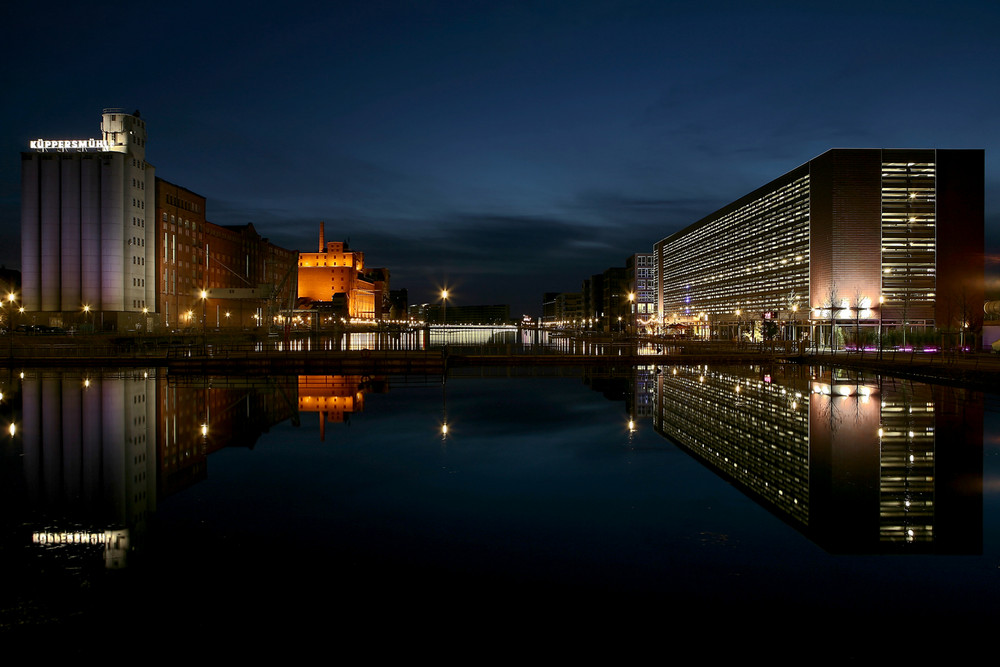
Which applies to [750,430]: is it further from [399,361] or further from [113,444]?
[399,361]

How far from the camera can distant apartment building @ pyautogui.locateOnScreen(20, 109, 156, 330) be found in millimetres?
90375

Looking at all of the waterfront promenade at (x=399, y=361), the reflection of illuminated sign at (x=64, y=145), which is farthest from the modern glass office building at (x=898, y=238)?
the reflection of illuminated sign at (x=64, y=145)

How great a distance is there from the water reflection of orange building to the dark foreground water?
75.2 inches

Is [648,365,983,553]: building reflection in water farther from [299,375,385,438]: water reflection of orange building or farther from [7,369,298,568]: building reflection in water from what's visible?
[299,375,385,438]: water reflection of orange building

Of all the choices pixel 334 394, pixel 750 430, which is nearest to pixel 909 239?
pixel 750 430

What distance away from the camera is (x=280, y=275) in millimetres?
180375

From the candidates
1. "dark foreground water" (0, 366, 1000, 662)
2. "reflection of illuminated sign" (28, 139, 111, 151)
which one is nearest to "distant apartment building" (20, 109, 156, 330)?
"reflection of illuminated sign" (28, 139, 111, 151)

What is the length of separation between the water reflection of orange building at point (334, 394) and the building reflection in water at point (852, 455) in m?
10.7

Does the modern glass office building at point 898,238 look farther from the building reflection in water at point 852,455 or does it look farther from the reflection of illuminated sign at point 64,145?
the reflection of illuminated sign at point 64,145

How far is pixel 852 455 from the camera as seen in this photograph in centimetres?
1492

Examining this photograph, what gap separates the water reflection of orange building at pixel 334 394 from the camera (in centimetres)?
2242

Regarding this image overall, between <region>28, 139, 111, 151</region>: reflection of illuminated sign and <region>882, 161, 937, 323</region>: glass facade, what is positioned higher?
<region>28, 139, 111, 151</region>: reflection of illuminated sign

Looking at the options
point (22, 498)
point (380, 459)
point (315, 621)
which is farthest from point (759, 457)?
point (22, 498)

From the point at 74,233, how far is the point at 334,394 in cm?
8377
